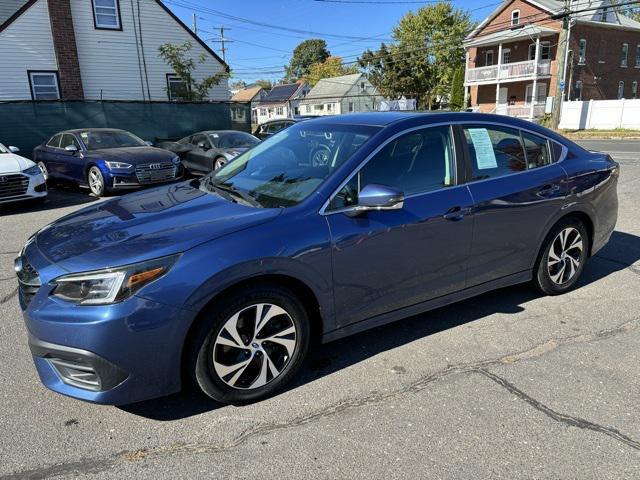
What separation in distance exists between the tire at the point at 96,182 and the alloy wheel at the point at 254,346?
28.3 ft

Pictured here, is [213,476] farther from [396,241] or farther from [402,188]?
[402,188]

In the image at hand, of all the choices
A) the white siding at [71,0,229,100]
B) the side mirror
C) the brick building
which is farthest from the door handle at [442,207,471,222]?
the brick building

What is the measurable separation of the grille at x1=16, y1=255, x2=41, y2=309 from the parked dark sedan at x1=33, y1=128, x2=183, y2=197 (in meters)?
7.79

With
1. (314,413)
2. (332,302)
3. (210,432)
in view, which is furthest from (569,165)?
(210,432)

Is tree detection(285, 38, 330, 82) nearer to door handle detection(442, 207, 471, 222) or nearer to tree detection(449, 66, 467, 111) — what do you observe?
tree detection(449, 66, 467, 111)

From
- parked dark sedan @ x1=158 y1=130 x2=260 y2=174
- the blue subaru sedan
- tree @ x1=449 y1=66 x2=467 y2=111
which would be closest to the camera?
the blue subaru sedan

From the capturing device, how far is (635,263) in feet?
17.9

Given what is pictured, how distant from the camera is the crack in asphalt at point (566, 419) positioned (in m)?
2.63

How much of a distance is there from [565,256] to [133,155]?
899cm

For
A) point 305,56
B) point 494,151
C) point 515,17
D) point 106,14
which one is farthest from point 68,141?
point 305,56

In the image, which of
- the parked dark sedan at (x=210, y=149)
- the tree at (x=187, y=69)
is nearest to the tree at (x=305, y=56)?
the tree at (x=187, y=69)

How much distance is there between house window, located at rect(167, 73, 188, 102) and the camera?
69.1ft

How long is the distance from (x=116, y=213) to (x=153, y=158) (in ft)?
25.7

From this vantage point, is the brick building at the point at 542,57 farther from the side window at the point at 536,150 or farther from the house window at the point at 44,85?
the side window at the point at 536,150
